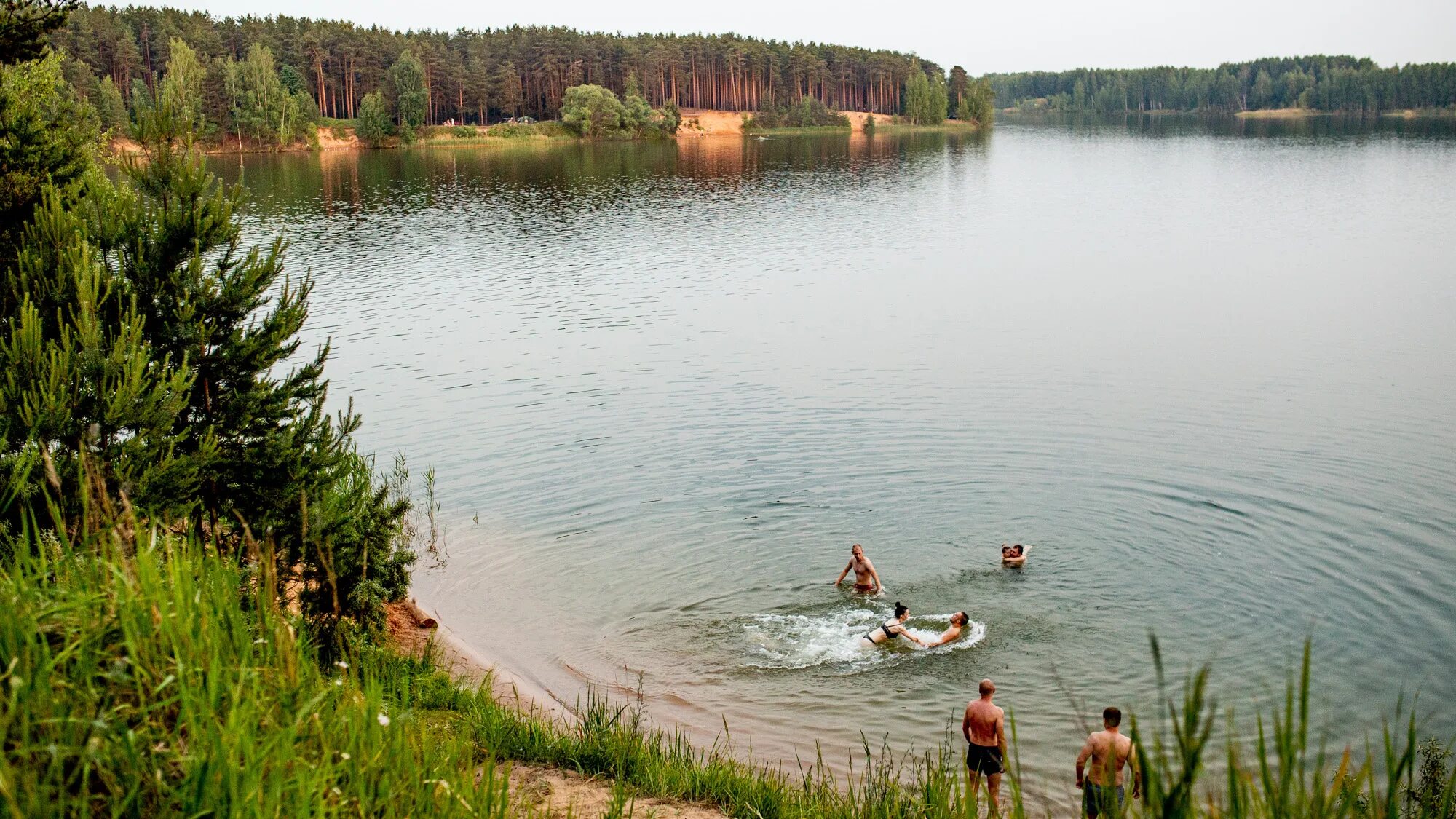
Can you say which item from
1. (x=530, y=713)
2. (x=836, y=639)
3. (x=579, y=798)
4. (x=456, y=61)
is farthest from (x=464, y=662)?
(x=456, y=61)

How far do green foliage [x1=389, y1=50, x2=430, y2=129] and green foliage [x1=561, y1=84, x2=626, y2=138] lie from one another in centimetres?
2010

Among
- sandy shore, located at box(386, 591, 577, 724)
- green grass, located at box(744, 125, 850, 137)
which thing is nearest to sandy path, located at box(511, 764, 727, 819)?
sandy shore, located at box(386, 591, 577, 724)

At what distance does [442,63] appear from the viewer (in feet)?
499

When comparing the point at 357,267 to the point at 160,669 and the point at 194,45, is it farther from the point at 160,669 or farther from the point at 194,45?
the point at 194,45

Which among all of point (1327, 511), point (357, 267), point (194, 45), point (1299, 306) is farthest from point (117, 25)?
point (1327, 511)

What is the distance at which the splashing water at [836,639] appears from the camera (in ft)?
56.6

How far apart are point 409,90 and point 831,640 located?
138 meters

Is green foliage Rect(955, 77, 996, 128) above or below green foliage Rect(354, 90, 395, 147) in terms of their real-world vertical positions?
above

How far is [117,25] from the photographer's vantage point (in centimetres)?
13588

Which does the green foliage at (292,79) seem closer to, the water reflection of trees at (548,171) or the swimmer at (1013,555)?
the water reflection of trees at (548,171)

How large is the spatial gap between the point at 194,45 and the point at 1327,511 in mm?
148066

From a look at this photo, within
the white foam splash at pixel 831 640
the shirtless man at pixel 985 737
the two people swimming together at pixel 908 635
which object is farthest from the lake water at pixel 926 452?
the shirtless man at pixel 985 737

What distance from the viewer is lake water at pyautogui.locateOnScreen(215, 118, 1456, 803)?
17062mm

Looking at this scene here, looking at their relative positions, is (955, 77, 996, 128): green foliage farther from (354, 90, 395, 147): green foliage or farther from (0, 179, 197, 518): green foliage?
(0, 179, 197, 518): green foliage
